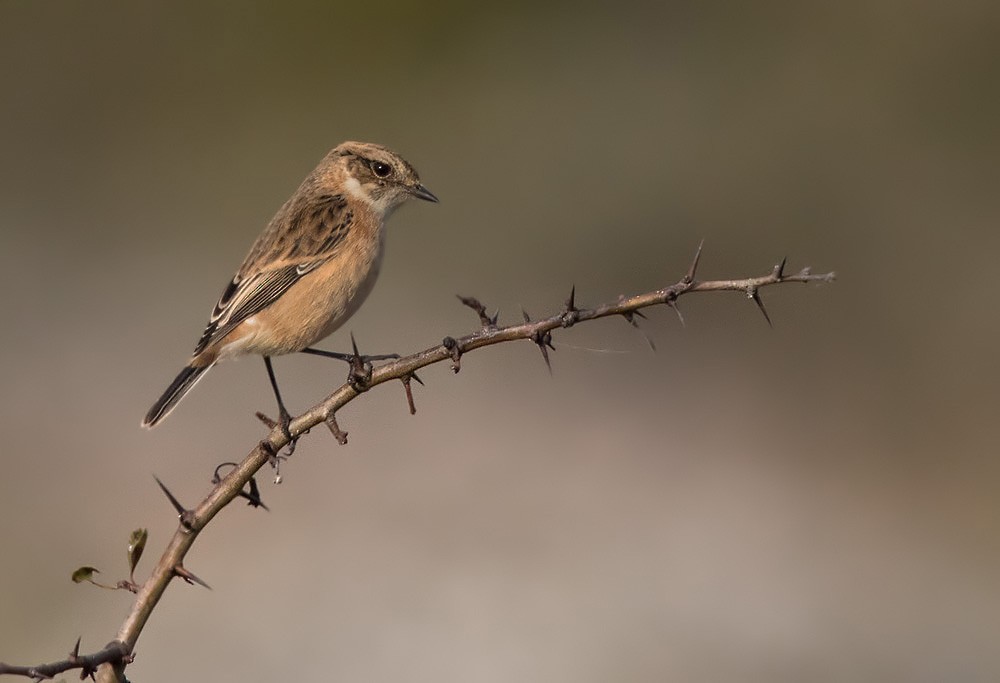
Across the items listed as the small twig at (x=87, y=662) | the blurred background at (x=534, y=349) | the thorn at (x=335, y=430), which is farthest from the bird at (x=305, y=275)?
the blurred background at (x=534, y=349)

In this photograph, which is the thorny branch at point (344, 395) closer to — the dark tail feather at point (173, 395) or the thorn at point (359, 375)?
the thorn at point (359, 375)

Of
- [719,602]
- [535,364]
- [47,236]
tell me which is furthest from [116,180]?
[719,602]

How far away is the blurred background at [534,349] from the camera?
10.6 metres

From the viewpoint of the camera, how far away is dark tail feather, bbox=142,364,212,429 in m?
5.93

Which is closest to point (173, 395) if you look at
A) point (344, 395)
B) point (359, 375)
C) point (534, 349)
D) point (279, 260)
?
point (279, 260)

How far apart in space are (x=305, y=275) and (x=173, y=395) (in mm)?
794

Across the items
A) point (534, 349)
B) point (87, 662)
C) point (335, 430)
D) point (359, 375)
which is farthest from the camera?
point (534, 349)

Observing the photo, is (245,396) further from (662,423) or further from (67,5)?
(67,5)

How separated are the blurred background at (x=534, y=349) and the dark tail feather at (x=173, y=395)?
13.6ft

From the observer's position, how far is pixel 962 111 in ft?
45.8

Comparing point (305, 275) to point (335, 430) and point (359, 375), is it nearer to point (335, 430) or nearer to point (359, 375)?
point (359, 375)

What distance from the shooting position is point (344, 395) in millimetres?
3504

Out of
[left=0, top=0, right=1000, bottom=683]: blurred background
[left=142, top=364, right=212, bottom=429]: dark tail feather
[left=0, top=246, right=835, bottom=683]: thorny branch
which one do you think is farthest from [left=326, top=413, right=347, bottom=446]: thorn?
[left=0, top=0, right=1000, bottom=683]: blurred background

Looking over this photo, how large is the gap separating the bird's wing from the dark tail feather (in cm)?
10
